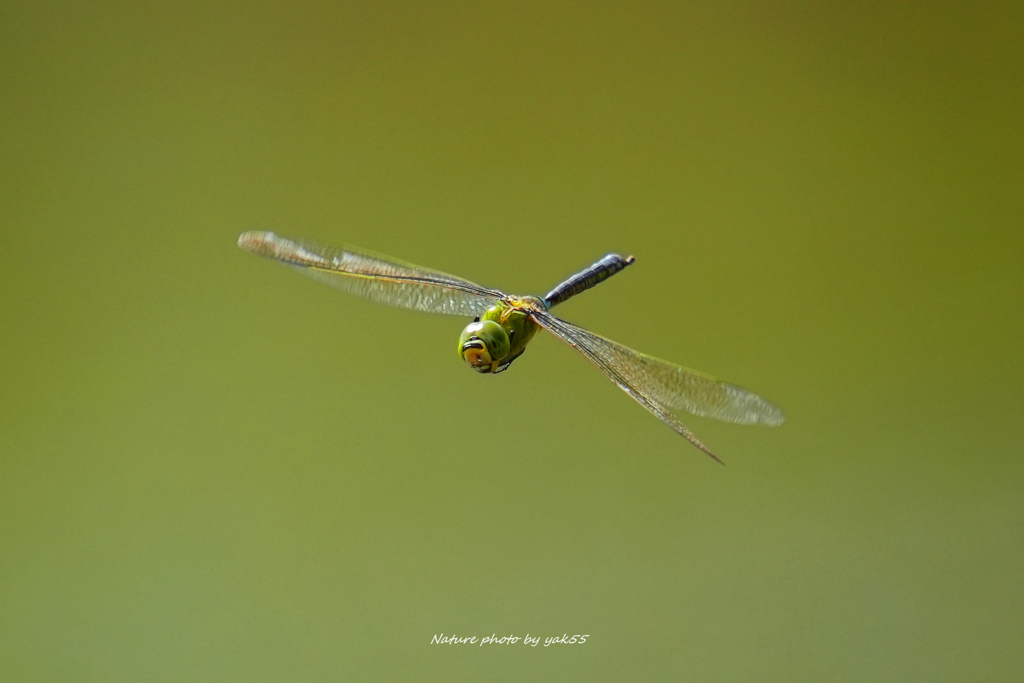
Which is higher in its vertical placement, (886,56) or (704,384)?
(886,56)

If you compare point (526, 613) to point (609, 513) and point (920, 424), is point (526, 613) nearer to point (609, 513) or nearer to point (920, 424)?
point (609, 513)

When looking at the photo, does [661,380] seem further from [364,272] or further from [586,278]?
[364,272]

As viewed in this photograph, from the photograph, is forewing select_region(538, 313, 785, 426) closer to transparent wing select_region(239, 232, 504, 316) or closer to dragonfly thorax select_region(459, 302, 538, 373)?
dragonfly thorax select_region(459, 302, 538, 373)

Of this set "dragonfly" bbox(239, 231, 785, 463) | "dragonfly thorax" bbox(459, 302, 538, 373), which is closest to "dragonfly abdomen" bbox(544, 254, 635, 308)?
"dragonfly" bbox(239, 231, 785, 463)

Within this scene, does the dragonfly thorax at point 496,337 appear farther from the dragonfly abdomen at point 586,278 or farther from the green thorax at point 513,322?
the dragonfly abdomen at point 586,278

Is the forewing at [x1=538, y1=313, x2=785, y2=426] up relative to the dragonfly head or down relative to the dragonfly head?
down

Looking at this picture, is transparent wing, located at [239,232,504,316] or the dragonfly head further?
transparent wing, located at [239,232,504,316]

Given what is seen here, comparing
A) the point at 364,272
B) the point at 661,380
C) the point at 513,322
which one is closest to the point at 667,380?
the point at 661,380

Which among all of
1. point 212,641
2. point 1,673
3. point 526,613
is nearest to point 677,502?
point 526,613
